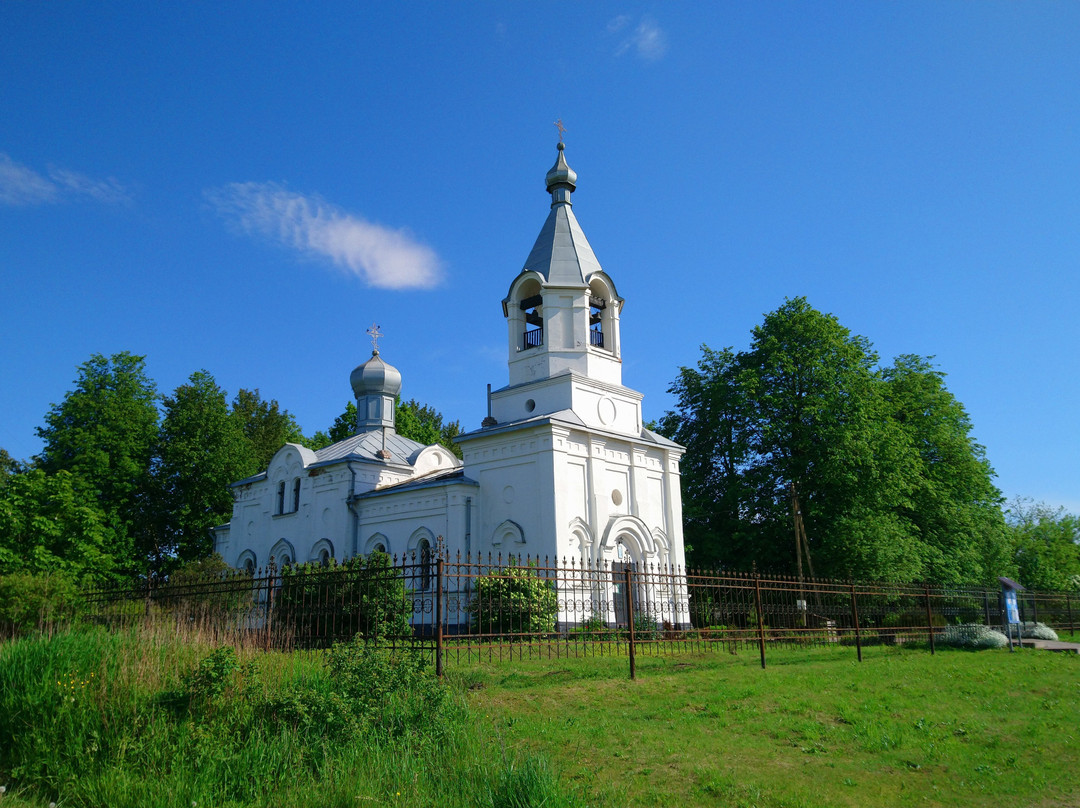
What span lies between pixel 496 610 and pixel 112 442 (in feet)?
70.2

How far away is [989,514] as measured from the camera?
30.9 meters

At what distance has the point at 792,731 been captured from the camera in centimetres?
809

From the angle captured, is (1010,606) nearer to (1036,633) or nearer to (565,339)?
(1036,633)

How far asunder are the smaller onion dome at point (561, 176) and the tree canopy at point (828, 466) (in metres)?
8.73

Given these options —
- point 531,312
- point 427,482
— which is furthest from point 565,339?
point 427,482

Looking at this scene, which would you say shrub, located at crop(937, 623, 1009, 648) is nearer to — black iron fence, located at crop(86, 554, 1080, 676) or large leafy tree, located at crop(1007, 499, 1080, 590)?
black iron fence, located at crop(86, 554, 1080, 676)

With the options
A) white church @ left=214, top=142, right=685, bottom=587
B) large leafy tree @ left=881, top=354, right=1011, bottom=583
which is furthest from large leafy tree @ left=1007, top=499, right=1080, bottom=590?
white church @ left=214, top=142, right=685, bottom=587

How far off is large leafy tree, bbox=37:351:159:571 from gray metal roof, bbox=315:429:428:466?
27.1ft

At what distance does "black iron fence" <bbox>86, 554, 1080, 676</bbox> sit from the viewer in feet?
34.0

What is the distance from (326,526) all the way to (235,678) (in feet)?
61.6

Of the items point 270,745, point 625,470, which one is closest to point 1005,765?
point 270,745

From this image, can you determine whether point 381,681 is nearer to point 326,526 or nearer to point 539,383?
point 539,383

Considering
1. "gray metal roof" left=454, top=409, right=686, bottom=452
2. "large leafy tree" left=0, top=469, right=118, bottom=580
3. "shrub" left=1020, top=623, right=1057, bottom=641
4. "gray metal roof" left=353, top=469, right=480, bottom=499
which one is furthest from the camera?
"large leafy tree" left=0, top=469, right=118, bottom=580

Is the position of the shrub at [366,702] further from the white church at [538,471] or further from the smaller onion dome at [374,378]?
the smaller onion dome at [374,378]
